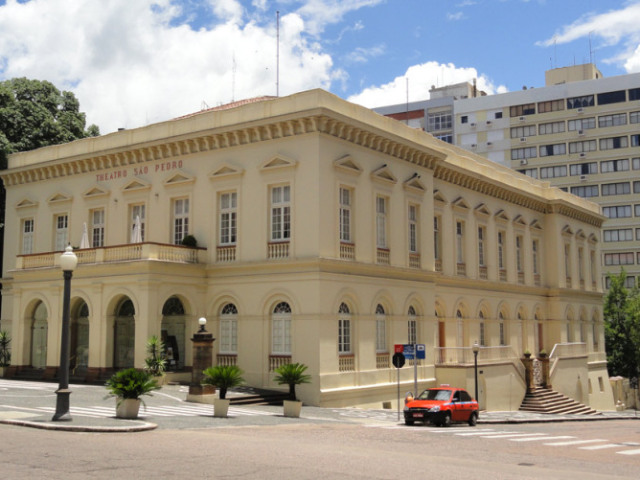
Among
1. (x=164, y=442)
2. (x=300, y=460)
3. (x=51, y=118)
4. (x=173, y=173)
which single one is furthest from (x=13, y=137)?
(x=300, y=460)

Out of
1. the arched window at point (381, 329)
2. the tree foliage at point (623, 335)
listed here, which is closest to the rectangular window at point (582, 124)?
the tree foliage at point (623, 335)

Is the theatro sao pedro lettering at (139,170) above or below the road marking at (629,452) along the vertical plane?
above

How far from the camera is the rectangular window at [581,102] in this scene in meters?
78.1

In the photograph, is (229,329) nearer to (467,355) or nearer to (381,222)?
(381,222)

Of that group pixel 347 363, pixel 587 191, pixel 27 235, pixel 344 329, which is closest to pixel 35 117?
pixel 27 235

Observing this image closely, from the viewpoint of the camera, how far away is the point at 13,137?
42688mm

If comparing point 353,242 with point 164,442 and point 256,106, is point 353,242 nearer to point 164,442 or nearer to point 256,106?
point 256,106

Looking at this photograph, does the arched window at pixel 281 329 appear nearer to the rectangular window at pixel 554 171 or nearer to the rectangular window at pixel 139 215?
the rectangular window at pixel 139 215

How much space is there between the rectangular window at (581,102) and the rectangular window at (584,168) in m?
5.95

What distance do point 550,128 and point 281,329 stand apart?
5932 cm

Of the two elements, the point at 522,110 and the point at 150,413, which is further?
the point at 522,110

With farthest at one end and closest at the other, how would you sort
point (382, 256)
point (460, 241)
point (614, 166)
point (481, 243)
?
point (614, 166)
point (481, 243)
point (460, 241)
point (382, 256)

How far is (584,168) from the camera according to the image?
7838 cm

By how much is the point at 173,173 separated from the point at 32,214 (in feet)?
30.3
